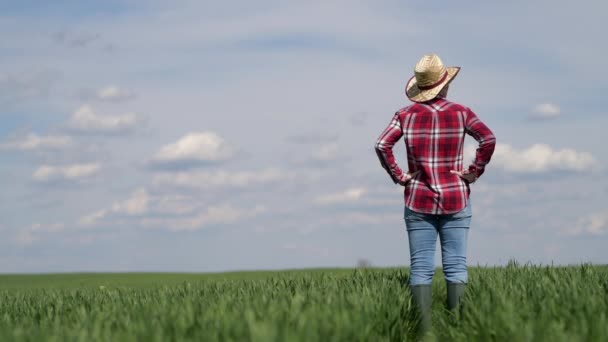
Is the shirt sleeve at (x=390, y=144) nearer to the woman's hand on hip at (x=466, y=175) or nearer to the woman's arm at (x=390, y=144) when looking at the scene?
the woman's arm at (x=390, y=144)

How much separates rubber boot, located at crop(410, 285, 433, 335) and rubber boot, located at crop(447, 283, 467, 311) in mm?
202

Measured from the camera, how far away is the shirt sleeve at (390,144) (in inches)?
281

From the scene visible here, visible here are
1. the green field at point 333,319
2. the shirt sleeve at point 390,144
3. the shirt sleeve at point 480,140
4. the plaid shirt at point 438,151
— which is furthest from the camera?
the shirt sleeve at point 390,144

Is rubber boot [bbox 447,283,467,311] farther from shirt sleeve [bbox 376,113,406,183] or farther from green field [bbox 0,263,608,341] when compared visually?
shirt sleeve [bbox 376,113,406,183]

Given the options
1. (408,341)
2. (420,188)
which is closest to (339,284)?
(408,341)

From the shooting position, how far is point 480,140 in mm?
7062

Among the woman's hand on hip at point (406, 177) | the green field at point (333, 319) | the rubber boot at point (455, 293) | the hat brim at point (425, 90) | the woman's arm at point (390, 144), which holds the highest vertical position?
the hat brim at point (425, 90)

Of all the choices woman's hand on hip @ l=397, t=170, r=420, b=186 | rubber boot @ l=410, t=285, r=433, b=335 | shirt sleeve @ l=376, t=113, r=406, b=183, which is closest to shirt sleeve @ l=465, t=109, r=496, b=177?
woman's hand on hip @ l=397, t=170, r=420, b=186

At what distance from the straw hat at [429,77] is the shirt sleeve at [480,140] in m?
0.38

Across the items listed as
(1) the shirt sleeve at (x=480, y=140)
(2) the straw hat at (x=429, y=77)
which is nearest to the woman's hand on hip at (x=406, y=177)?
(1) the shirt sleeve at (x=480, y=140)

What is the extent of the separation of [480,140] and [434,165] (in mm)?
523

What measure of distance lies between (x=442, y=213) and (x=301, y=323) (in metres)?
2.40

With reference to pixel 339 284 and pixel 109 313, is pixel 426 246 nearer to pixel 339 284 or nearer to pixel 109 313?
pixel 339 284

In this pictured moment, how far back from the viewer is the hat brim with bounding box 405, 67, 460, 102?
7094mm
